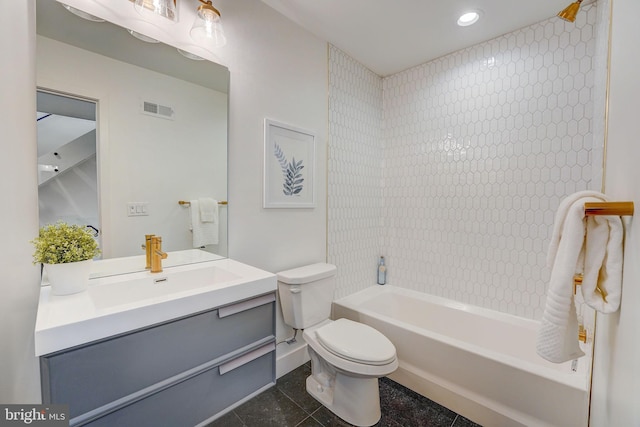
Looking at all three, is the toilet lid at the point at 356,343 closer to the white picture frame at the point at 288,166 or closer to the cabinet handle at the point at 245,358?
the cabinet handle at the point at 245,358

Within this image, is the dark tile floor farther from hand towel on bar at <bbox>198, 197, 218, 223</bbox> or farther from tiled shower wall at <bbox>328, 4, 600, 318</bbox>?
hand towel on bar at <bbox>198, 197, 218, 223</bbox>

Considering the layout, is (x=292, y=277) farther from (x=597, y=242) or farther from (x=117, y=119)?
(x=597, y=242)

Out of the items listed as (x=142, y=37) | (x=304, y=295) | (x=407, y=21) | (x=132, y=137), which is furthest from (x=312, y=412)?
(x=407, y=21)

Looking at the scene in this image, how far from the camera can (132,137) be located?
137 centimetres

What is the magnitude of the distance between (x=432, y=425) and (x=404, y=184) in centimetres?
191

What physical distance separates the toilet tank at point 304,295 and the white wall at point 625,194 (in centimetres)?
143

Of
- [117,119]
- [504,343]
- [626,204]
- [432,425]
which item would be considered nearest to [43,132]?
[117,119]

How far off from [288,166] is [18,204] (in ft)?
4.55

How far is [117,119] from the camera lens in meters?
1.32

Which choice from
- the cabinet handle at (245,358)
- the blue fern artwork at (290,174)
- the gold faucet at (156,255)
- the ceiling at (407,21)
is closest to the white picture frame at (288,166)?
the blue fern artwork at (290,174)

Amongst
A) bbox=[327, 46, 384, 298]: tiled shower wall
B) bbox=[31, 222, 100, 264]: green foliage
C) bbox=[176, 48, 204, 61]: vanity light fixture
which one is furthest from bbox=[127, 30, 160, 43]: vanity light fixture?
bbox=[327, 46, 384, 298]: tiled shower wall

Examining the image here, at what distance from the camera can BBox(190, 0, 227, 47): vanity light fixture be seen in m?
1.46

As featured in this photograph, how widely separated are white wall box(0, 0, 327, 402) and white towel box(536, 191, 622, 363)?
1541 millimetres

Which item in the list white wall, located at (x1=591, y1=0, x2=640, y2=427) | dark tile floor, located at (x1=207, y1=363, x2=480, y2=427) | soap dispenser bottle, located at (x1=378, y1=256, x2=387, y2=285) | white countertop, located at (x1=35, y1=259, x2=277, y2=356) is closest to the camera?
white wall, located at (x1=591, y1=0, x2=640, y2=427)
